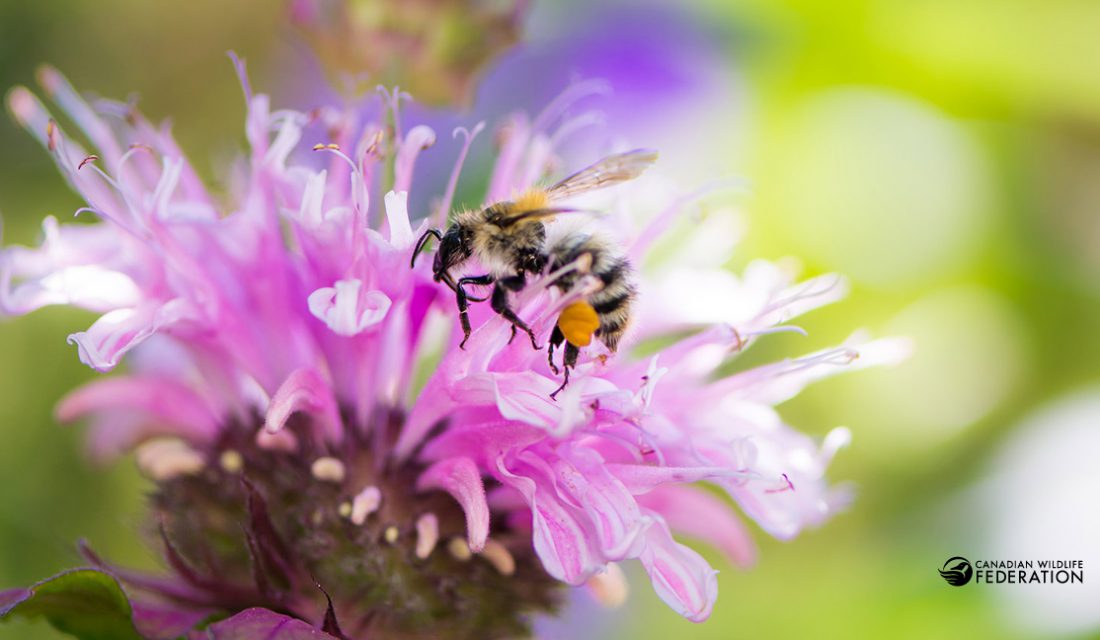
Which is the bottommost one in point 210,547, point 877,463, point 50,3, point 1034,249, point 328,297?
point 210,547

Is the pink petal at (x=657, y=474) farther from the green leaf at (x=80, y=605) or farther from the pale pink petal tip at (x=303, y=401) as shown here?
the green leaf at (x=80, y=605)

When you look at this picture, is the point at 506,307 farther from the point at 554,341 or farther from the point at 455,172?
the point at 455,172

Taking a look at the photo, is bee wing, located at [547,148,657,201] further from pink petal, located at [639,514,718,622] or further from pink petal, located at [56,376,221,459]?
pink petal, located at [56,376,221,459]

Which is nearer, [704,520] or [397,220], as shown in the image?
[397,220]

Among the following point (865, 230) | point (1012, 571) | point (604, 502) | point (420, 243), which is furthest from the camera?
point (865, 230)

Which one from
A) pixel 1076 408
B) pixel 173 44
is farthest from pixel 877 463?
pixel 173 44

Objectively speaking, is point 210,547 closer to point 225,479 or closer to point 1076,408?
point 225,479

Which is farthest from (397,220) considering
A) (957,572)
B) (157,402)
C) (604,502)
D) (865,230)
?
(865,230)
